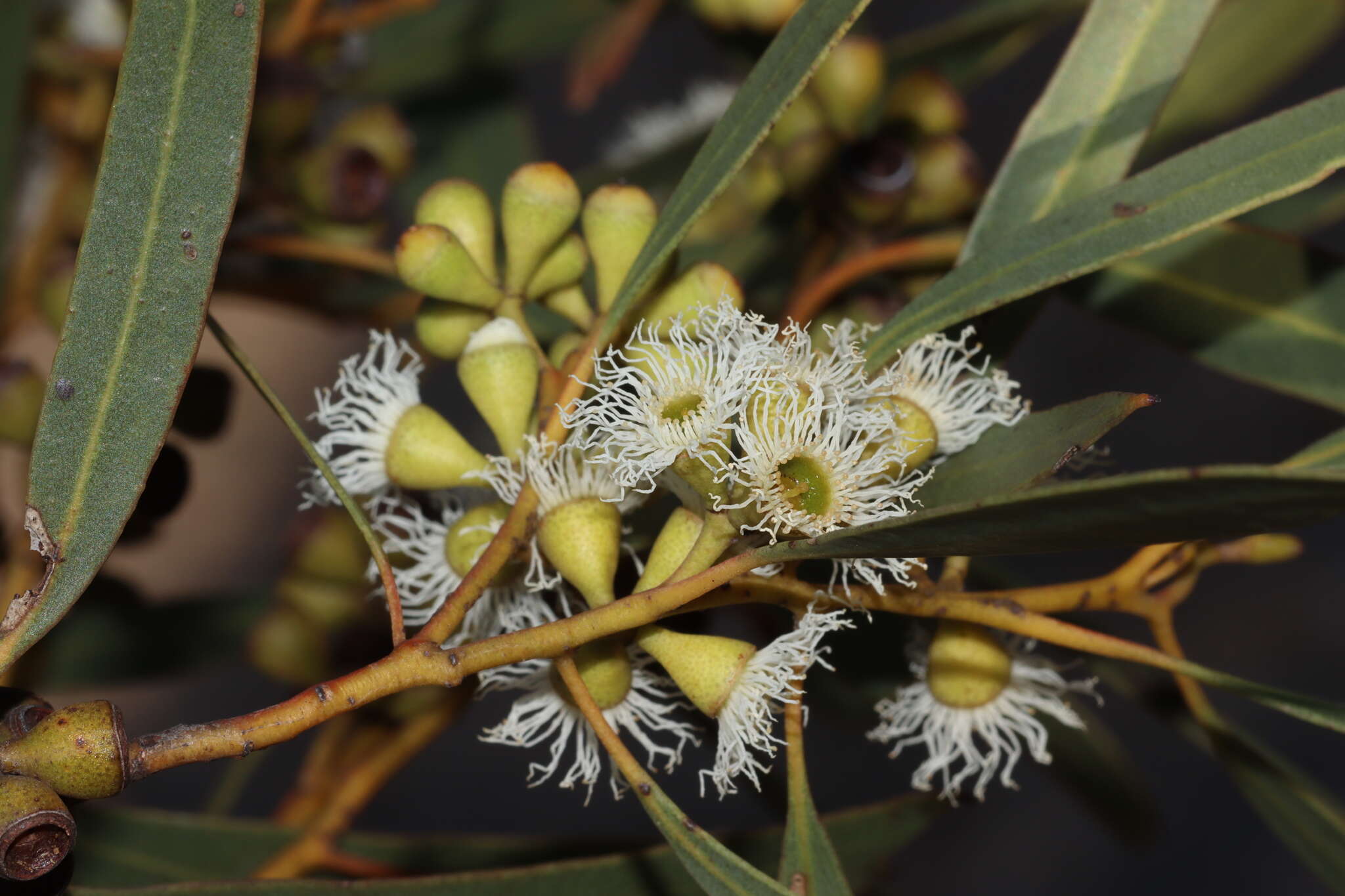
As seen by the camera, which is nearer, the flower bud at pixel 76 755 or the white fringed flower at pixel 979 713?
the flower bud at pixel 76 755

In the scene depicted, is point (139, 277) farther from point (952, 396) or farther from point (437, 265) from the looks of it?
point (952, 396)

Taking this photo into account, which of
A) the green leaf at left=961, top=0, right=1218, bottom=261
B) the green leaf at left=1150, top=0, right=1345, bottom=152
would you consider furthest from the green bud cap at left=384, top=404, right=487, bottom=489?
the green leaf at left=1150, top=0, right=1345, bottom=152

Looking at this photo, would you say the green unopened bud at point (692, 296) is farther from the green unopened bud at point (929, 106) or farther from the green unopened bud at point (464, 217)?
the green unopened bud at point (929, 106)

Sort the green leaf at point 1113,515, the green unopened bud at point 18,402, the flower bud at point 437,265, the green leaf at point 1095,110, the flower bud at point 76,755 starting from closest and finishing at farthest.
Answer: the green leaf at point 1113,515 → the flower bud at point 76,755 → the flower bud at point 437,265 → the green leaf at point 1095,110 → the green unopened bud at point 18,402

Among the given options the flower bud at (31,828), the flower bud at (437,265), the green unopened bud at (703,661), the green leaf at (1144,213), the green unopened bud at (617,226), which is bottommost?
the flower bud at (31,828)

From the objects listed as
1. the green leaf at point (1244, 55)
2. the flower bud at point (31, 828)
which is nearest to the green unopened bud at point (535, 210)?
the flower bud at point (31, 828)

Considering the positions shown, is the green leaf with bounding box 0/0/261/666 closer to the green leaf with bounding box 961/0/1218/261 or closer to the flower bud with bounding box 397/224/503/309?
the flower bud with bounding box 397/224/503/309

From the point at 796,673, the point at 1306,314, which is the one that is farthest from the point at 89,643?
the point at 1306,314
